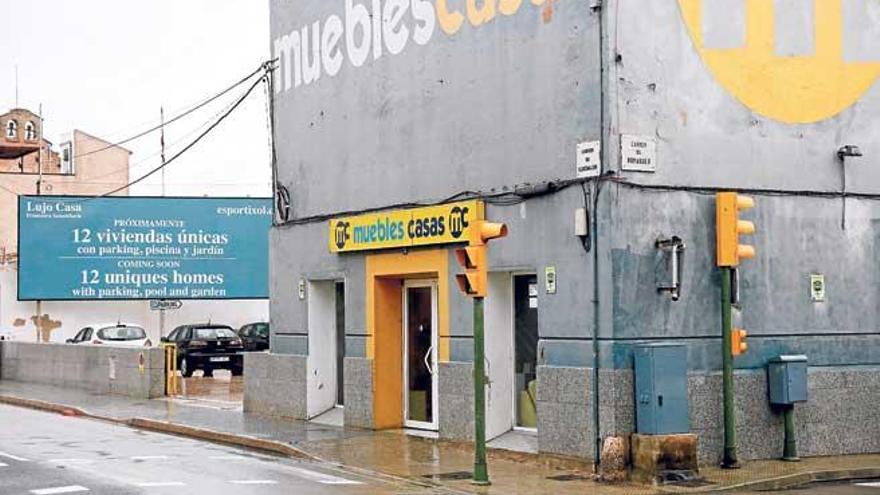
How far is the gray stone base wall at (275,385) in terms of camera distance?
22734 millimetres

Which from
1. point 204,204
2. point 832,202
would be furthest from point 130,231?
point 832,202

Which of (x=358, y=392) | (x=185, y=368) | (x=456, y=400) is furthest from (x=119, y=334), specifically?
(x=456, y=400)

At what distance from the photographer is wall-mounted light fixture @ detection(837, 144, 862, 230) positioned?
17469mm

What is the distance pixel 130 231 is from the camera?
45.0 metres

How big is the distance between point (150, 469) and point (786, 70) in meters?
9.43

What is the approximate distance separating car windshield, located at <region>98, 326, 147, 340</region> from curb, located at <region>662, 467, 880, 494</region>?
2812 cm

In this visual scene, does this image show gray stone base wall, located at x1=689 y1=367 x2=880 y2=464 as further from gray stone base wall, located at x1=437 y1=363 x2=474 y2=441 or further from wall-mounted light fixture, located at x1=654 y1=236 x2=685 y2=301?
gray stone base wall, located at x1=437 y1=363 x2=474 y2=441

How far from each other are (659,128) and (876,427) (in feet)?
16.8

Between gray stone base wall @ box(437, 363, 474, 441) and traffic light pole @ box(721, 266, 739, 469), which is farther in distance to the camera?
gray stone base wall @ box(437, 363, 474, 441)

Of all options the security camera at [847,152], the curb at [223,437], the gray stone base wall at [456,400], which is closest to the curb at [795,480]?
the curb at [223,437]

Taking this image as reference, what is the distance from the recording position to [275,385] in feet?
77.0

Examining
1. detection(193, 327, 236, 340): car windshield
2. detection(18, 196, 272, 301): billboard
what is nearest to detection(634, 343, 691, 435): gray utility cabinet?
detection(193, 327, 236, 340): car windshield

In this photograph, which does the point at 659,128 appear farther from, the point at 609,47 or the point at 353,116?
the point at 353,116

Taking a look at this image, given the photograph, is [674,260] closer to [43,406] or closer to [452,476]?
[452,476]
